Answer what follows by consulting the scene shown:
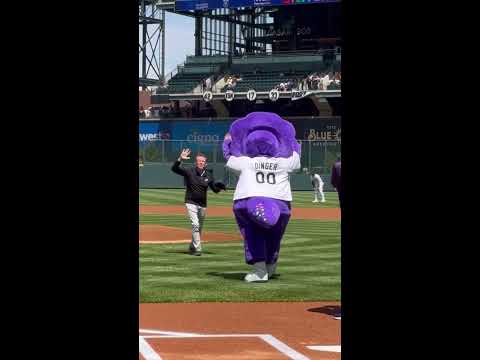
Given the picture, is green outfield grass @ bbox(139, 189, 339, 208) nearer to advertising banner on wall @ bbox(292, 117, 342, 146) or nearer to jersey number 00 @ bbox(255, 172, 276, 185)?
advertising banner on wall @ bbox(292, 117, 342, 146)

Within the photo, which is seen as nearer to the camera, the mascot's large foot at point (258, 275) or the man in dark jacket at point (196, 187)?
the mascot's large foot at point (258, 275)

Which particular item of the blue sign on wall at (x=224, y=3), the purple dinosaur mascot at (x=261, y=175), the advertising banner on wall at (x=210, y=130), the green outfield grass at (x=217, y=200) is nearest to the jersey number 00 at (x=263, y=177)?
the purple dinosaur mascot at (x=261, y=175)

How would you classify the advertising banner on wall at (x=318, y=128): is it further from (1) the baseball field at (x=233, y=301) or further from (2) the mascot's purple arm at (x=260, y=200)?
(2) the mascot's purple arm at (x=260, y=200)

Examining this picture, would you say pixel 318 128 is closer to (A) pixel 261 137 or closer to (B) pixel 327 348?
(A) pixel 261 137

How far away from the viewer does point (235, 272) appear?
14.1 m

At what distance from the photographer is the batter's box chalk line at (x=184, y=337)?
758 centimetres

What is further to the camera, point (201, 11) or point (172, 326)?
point (201, 11)

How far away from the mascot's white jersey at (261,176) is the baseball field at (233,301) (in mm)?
1165

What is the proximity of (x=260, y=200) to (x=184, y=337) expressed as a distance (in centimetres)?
377
